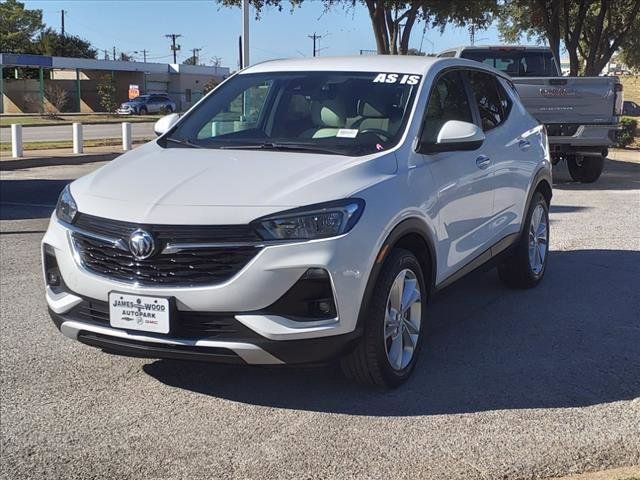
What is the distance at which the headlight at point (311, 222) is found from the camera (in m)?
3.67

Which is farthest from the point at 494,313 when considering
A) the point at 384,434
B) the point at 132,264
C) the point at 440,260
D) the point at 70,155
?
the point at 70,155

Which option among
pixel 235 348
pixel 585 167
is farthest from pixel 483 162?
pixel 585 167

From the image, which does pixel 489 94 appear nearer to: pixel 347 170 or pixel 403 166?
pixel 403 166

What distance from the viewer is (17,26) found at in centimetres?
8075

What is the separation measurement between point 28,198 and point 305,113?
8322 millimetres

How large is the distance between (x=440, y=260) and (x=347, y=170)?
100 centimetres

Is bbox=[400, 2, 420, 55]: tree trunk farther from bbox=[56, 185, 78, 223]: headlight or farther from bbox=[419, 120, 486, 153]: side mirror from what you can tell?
bbox=[56, 185, 78, 223]: headlight

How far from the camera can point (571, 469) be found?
3502 millimetres

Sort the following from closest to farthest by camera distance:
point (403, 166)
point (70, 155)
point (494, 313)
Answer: point (403, 166) → point (494, 313) → point (70, 155)

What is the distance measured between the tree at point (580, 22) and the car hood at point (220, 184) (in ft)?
61.5

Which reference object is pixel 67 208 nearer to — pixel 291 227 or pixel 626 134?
pixel 291 227

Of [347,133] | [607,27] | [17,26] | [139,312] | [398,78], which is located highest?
[17,26]

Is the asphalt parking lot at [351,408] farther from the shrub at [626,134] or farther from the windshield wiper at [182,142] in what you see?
the shrub at [626,134]

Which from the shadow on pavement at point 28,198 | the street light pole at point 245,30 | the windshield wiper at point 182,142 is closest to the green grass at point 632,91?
the street light pole at point 245,30
